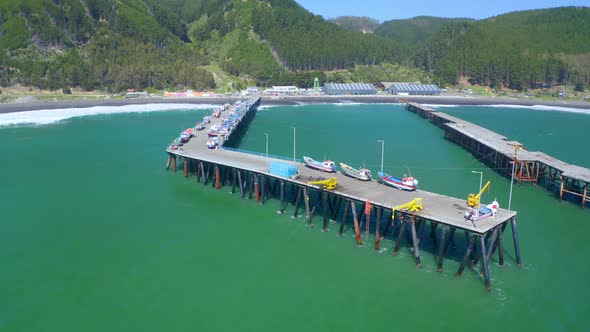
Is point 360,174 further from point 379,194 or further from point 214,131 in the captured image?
point 214,131

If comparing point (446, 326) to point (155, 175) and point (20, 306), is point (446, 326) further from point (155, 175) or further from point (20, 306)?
point (155, 175)

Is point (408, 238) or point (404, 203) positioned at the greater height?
point (404, 203)

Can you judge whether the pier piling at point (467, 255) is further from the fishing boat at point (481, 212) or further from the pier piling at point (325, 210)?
the pier piling at point (325, 210)

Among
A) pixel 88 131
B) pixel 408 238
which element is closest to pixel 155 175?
pixel 408 238

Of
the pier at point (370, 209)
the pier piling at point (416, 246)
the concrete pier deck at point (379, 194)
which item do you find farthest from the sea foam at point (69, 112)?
the pier piling at point (416, 246)

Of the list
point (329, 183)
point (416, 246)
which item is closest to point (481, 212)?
point (416, 246)
